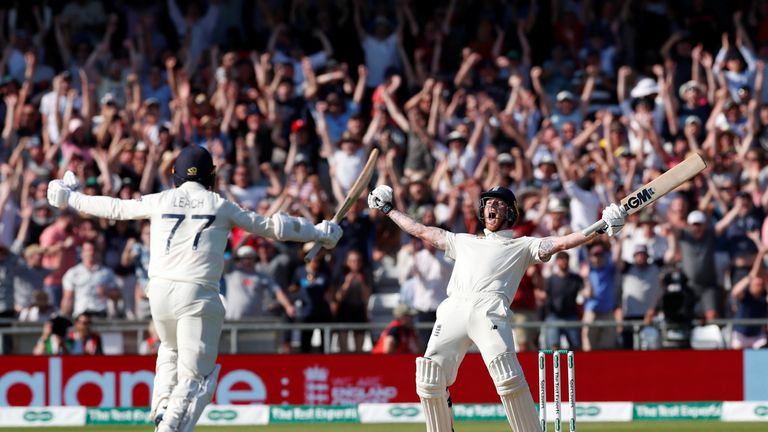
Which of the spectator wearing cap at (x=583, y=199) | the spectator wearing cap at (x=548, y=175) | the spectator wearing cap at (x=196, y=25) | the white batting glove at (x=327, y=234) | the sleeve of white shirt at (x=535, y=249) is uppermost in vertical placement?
the spectator wearing cap at (x=196, y=25)

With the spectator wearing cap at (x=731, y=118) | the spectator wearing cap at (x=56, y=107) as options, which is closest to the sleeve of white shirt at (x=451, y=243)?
the spectator wearing cap at (x=731, y=118)

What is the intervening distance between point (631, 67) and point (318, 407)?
7.64m

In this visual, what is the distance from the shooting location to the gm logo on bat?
10.7m

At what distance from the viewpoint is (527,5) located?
22406mm

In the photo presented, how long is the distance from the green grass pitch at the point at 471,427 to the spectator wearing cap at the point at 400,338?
1038mm

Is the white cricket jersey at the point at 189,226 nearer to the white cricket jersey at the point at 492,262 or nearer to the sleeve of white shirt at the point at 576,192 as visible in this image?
the white cricket jersey at the point at 492,262

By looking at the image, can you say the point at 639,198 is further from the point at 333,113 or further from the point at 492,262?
the point at 333,113

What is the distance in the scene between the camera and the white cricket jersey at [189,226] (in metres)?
10.2

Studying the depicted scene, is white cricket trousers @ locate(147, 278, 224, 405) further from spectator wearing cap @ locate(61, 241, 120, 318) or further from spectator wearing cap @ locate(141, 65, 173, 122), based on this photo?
spectator wearing cap @ locate(141, 65, 173, 122)

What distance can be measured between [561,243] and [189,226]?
262 cm

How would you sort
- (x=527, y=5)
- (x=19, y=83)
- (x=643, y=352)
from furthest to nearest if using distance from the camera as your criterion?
(x=527, y=5) → (x=19, y=83) → (x=643, y=352)

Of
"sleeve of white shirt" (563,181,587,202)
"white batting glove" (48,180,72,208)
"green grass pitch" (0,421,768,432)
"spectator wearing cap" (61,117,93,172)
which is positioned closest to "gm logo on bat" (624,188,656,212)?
"green grass pitch" (0,421,768,432)

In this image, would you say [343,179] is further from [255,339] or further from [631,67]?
[631,67]

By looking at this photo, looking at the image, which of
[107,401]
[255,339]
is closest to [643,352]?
[255,339]
